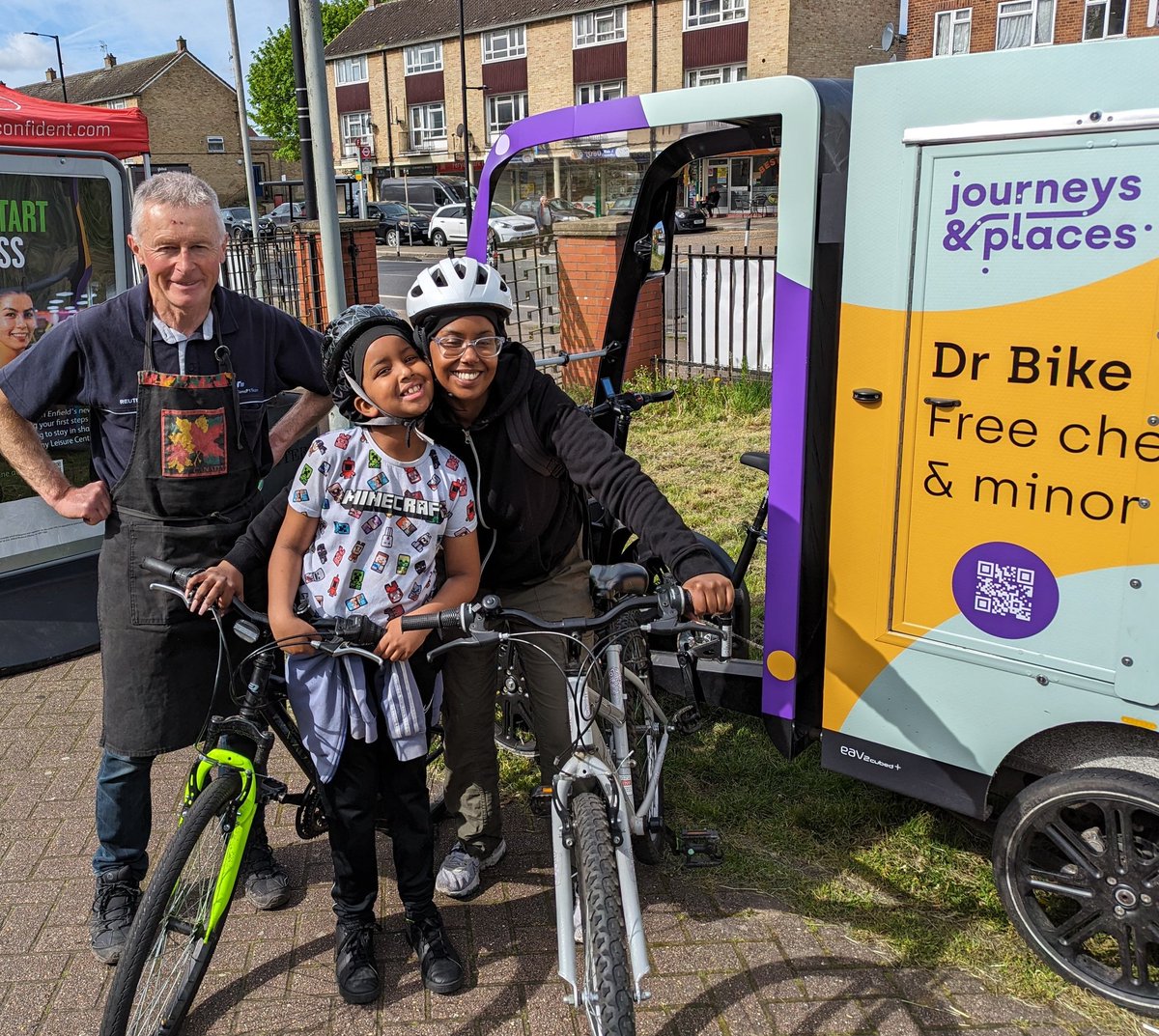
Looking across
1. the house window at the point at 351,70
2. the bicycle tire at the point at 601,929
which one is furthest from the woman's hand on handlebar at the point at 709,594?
the house window at the point at 351,70

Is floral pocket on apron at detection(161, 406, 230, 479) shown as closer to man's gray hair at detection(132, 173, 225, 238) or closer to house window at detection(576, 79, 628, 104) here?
man's gray hair at detection(132, 173, 225, 238)

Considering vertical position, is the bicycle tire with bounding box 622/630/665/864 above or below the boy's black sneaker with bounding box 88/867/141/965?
above

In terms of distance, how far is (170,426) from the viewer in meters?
2.79

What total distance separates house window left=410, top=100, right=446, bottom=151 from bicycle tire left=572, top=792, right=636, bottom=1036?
53179mm

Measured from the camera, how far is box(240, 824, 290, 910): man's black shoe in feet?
10.6

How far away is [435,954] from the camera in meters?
2.88

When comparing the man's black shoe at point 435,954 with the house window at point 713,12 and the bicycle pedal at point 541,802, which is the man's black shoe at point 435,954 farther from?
the house window at point 713,12

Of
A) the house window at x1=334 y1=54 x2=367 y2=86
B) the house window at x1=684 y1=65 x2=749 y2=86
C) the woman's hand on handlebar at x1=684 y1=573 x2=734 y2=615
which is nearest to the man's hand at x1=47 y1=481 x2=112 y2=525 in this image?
the woman's hand on handlebar at x1=684 y1=573 x2=734 y2=615

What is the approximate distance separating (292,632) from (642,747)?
4.06 ft

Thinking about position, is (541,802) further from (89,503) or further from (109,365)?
(109,365)

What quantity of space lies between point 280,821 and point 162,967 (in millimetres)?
1165

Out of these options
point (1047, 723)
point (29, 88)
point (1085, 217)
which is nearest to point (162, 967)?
point (1047, 723)

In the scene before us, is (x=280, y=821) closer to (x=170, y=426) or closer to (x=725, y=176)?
(x=170, y=426)

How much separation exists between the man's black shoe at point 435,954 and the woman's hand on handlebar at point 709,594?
130 cm
